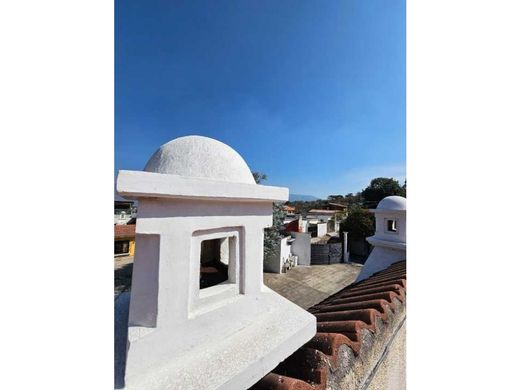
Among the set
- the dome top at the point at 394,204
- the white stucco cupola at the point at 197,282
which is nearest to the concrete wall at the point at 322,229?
the dome top at the point at 394,204

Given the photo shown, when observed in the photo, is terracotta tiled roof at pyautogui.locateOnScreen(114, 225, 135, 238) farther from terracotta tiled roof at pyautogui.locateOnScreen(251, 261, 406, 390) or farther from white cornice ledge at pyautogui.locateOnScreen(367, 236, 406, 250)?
terracotta tiled roof at pyautogui.locateOnScreen(251, 261, 406, 390)

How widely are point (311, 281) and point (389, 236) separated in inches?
228

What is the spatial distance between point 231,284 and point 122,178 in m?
0.76

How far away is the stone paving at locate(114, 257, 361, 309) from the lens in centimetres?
891

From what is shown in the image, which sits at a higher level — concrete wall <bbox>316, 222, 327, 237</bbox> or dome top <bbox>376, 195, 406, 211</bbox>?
dome top <bbox>376, 195, 406, 211</bbox>

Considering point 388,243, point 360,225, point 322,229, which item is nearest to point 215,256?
point 388,243

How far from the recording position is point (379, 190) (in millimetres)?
26703

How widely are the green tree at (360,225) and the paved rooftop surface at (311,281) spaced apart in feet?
10.1

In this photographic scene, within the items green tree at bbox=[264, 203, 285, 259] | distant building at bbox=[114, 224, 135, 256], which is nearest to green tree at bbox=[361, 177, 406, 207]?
green tree at bbox=[264, 203, 285, 259]

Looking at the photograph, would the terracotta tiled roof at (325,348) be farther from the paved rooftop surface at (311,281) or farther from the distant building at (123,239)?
the distant building at (123,239)

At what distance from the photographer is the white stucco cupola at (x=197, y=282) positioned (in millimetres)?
954

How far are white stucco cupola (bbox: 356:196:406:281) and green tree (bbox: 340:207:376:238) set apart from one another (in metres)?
10.2

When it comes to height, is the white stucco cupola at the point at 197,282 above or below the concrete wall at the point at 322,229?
above

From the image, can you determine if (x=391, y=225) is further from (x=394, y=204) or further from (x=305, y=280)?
(x=305, y=280)
